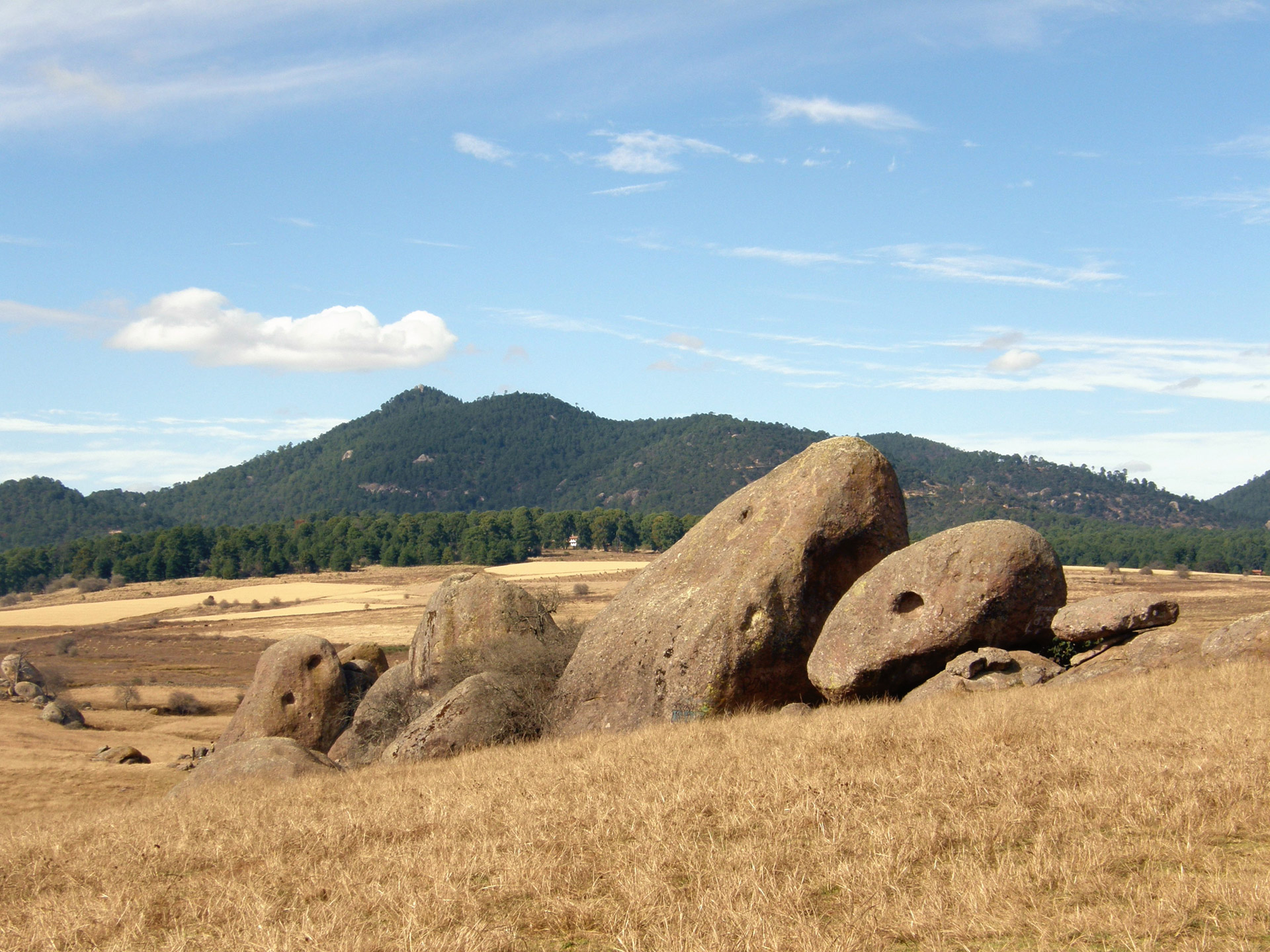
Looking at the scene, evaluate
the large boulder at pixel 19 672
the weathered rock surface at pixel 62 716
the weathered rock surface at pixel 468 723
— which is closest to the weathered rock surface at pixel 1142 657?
the weathered rock surface at pixel 468 723

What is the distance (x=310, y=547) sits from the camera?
379 ft

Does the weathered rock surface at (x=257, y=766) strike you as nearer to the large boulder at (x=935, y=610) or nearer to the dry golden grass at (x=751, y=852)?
the dry golden grass at (x=751, y=852)

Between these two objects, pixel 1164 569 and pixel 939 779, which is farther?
pixel 1164 569

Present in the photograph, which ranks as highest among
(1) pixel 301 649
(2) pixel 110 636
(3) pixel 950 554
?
(3) pixel 950 554

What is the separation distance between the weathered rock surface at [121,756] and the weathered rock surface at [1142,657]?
18.6 metres

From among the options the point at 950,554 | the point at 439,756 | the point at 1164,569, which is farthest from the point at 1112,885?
the point at 1164,569

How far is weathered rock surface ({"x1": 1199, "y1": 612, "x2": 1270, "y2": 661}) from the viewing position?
14.3 m

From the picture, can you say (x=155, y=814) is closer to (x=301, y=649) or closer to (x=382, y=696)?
(x=382, y=696)

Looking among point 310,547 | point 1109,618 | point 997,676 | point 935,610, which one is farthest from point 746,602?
point 310,547

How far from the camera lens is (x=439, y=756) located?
15.5 metres

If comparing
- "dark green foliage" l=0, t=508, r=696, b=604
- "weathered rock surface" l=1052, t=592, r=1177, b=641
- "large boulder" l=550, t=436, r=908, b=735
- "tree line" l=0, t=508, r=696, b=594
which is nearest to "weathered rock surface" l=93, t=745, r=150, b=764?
"large boulder" l=550, t=436, r=908, b=735

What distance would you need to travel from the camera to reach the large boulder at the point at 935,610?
14.9 m

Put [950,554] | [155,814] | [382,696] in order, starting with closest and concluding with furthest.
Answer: [155,814] → [950,554] → [382,696]

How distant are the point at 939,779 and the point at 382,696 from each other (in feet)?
46.9
